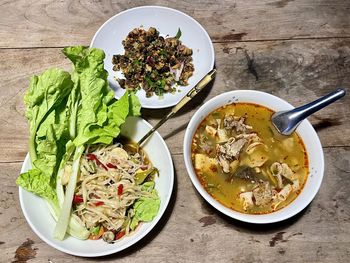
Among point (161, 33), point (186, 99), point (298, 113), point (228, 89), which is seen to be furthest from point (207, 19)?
point (298, 113)

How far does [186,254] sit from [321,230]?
0.62 m

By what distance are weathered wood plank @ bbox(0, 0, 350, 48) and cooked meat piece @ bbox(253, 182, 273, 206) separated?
2.80 ft

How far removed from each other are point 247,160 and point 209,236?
38 centimetres

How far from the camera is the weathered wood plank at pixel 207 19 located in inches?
97.3

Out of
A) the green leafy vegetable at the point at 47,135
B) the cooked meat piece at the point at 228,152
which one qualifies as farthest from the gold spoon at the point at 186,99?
the green leafy vegetable at the point at 47,135

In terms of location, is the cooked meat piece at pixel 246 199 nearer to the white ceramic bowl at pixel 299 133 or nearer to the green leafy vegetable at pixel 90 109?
the white ceramic bowl at pixel 299 133

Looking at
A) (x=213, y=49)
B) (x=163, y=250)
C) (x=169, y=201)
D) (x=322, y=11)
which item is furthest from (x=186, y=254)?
(x=322, y=11)

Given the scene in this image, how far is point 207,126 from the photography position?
2.13 metres

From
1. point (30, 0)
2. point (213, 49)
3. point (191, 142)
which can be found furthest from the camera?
point (30, 0)

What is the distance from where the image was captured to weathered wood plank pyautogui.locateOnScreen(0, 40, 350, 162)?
2.30 meters

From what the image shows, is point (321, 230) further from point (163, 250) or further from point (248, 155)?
point (163, 250)

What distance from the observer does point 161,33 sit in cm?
253

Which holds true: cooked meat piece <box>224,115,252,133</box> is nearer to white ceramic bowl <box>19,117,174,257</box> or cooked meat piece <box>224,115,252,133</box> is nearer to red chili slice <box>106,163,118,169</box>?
white ceramic bowl <box>19,117,174,257</box>

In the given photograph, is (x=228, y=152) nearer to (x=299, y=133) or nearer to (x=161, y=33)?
(x=299, y=133)
